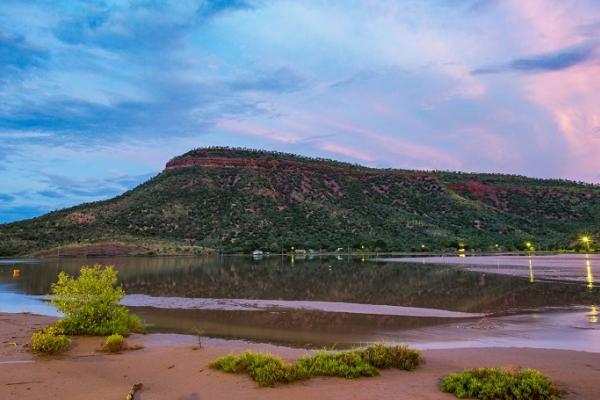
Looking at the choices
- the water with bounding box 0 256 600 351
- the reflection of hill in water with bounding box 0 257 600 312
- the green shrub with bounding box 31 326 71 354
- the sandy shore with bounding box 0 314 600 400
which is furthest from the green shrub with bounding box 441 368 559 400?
the reflection of hill in water with bounding box 0 257 600 312

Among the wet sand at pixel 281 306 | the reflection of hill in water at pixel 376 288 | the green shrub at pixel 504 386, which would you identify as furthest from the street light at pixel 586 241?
the green shrub at pixel 504 386

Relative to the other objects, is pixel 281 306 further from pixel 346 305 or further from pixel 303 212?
pixel 303 212

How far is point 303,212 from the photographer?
107m

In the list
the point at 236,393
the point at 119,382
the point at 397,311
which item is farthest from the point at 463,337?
the point at 119,382

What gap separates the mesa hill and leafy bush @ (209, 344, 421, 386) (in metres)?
79.5

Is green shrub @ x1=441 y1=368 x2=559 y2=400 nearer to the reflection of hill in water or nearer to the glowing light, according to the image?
the reflection of hill in water

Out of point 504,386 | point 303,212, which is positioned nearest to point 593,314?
point 504,386

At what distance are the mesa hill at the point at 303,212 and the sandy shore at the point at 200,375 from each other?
252 ft

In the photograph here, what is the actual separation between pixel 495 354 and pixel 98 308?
38.8ft

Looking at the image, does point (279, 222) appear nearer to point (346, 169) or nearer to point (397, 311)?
point (346, 169)

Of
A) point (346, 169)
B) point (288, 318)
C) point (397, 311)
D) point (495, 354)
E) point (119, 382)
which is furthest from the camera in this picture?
point (346, 169)

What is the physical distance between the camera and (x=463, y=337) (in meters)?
15.8

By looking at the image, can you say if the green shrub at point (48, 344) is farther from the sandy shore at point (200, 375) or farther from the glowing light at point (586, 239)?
the glowing light at point (586, 239)

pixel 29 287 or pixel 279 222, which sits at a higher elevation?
pixel 279 222
